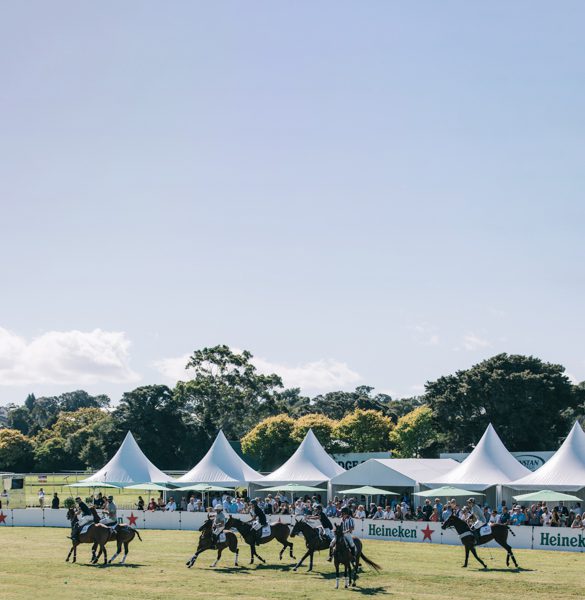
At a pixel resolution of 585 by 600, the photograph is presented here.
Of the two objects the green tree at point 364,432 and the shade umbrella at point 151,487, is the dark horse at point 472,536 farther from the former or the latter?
the green tree at point 364,432

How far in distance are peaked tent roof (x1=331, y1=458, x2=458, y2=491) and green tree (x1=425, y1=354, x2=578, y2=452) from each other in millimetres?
26988

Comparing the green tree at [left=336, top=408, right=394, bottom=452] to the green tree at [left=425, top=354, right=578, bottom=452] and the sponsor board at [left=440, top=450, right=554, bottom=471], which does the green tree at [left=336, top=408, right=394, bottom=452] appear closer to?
the green tree at [left=425, top=354, right=578, bottom=452]

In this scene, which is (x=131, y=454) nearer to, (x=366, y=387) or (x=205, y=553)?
(x=205, y=553)

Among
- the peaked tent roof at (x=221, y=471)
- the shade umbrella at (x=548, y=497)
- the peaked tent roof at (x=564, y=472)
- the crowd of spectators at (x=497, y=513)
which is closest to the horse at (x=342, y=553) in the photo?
the crowd of spectators at (x=497, y=513)

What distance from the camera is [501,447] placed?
42.9 m

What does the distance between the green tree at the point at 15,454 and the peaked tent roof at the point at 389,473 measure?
65.6 m

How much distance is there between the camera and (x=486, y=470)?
1639 inches

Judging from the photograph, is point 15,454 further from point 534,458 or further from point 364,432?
point 534,458

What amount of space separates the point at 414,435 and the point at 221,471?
29.0 meters

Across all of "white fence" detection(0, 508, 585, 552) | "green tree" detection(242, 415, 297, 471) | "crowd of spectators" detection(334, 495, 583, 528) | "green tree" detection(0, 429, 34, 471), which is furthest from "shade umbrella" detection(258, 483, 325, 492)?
"green tree" detection(0, 429, 34, 471)

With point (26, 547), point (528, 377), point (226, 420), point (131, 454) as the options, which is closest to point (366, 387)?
point (226, 420)

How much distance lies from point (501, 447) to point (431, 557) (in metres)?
16.2

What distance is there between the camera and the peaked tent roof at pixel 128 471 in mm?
49906

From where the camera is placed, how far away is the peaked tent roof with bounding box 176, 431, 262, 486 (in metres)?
49.2
